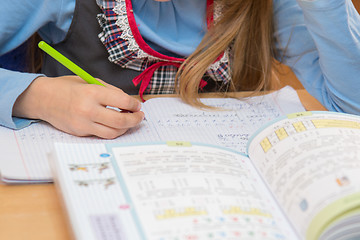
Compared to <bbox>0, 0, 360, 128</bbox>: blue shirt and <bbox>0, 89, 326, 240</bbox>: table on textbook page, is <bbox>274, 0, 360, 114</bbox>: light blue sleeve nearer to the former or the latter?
<bbox>0, 0, 360, 128</bbox>: blue shirt

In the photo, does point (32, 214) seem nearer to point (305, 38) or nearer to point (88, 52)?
point (88, 52)

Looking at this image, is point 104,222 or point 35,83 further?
point 35,83

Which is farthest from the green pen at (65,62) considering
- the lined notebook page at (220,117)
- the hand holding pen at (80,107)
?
the lined notebook page at (220,117)

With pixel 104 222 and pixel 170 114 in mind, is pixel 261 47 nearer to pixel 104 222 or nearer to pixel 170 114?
pixel 170 114

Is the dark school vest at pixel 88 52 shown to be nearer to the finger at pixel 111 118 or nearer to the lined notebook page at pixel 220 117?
the lined notebook page at pixel 220 117

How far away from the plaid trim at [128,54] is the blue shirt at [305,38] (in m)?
0.04

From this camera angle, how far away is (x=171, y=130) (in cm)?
58

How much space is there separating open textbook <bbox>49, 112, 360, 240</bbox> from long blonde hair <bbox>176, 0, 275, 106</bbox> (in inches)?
10.5

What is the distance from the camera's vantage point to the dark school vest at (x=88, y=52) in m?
0.70

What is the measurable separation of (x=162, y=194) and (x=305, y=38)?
1.70 ft

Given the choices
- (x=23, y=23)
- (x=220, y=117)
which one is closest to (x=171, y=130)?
(x=220, y=117)

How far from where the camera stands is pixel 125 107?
1.75 feet

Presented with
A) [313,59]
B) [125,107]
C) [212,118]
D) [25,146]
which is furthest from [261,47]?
[25,146]

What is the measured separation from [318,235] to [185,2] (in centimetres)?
52
